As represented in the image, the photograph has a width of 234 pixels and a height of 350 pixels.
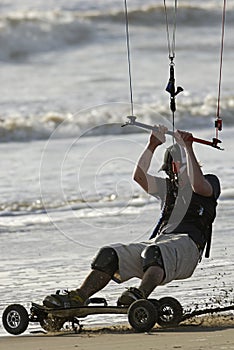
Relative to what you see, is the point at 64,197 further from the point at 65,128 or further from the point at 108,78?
the point at 108,78

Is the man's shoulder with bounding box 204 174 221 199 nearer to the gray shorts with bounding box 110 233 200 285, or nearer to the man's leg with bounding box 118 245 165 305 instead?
the gray shorts with bounding box 110 233 200 285

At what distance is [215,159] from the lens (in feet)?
47.0

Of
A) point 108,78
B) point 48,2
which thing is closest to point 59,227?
point 108,78

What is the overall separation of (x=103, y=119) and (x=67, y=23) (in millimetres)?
14379

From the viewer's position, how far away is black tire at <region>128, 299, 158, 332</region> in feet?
22.4

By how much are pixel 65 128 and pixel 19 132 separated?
1142 millimetres

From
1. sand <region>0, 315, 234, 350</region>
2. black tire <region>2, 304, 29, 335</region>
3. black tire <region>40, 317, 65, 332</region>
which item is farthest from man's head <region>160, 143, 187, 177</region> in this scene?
black tire <region>2, 304, 29, 335</region>

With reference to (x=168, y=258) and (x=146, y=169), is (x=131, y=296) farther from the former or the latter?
(x=146, y=169)

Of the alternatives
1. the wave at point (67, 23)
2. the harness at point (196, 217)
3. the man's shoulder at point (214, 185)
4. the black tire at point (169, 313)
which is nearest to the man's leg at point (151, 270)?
the black tire at point (169, 313)

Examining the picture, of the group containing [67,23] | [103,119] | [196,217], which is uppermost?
[196,217]

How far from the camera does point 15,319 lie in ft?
23.4

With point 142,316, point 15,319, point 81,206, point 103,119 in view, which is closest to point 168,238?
point 142,316

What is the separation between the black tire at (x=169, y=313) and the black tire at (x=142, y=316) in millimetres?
266

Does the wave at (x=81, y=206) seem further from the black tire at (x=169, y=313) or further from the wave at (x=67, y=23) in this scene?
the wave at (x=67, y=23)
